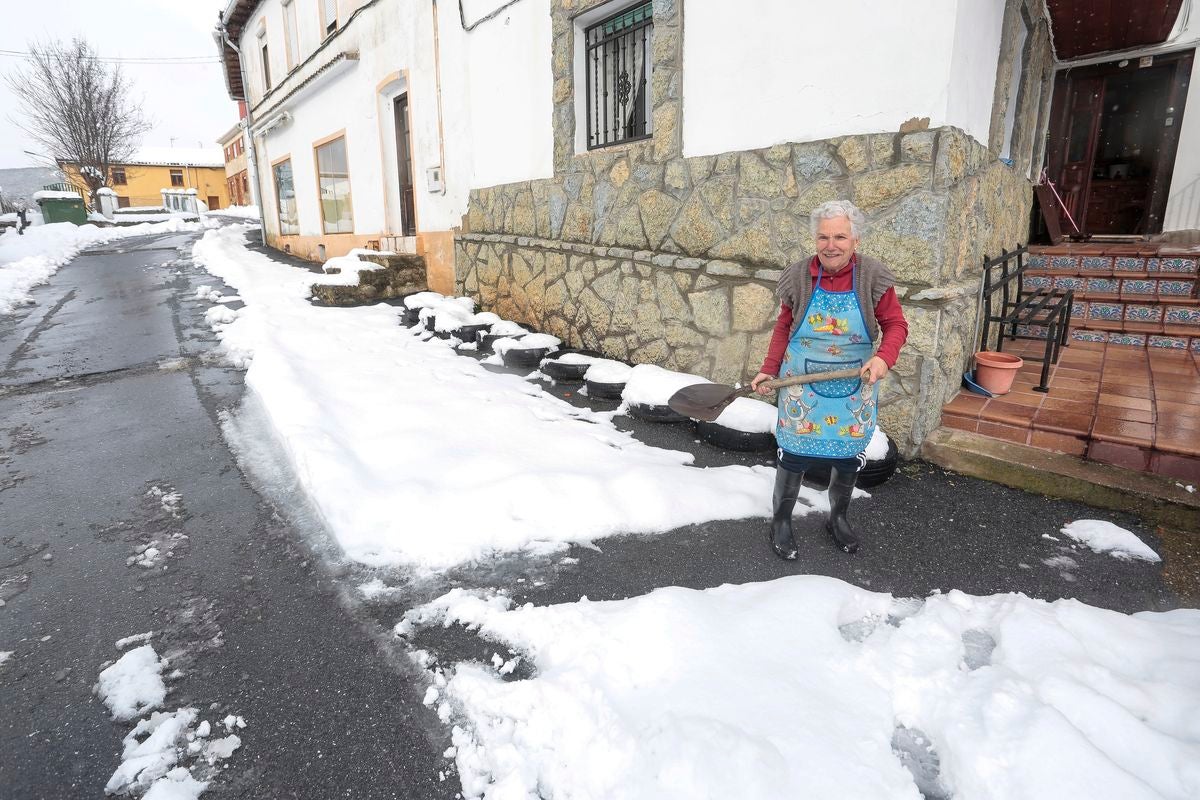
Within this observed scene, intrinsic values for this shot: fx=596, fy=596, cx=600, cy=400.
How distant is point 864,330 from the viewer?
2518 mm

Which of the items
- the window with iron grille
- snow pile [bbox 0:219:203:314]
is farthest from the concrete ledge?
snow pile [bbox 0:219:203:314]

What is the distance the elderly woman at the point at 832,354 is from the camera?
2.43 m

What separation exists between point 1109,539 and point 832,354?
1.64m

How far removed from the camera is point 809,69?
148 inches

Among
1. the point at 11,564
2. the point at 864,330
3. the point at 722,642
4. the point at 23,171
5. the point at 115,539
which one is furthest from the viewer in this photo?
the point at 23,171

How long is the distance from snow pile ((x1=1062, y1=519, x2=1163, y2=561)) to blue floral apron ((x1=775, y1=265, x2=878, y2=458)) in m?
1.21

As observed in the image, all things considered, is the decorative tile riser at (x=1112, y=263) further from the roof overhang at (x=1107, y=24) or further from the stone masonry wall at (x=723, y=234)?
the roof overhang at (x=1107, y=24)

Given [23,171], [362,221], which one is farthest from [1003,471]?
[23,171]

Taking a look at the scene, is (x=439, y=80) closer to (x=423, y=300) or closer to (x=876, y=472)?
(x=423, y=300)

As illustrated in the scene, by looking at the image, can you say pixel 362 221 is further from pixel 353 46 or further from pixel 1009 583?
pixel 1009 583

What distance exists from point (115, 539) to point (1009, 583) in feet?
13.5

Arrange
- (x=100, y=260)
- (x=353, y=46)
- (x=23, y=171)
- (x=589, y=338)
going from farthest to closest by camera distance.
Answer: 1. (x=23, y=171)
2. (x=100, y=260)
3. (x=353, y=46)
4. (x=589, y=338)

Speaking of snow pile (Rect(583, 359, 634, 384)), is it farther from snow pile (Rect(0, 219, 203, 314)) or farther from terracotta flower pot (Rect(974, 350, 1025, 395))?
snow pile (Rect(0, 219, 203, 314))

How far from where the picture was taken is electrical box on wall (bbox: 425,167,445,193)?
8.28 m
